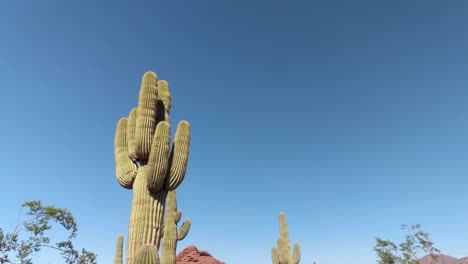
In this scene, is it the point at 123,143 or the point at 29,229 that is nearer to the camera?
the point at 123,143

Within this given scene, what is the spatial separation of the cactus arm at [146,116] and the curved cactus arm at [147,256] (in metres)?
3.26

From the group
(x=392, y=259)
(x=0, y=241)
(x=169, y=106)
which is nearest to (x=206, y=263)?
Result: (x=392, y=259)

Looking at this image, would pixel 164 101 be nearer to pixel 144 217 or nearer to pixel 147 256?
pixel 144 217

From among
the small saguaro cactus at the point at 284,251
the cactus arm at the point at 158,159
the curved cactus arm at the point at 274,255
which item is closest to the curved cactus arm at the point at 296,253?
the small saguaro cactus at the point at 284,251

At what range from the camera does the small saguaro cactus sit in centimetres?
1847

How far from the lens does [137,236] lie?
6.79 meters

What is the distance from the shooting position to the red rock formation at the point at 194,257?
249 ft

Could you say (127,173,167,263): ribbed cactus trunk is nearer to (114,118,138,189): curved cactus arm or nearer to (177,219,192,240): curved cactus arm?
(114,118,138,189): curved cactus arm

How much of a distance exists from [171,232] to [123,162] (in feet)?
15.4

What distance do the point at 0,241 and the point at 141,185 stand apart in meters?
11.7

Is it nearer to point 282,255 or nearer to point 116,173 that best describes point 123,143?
point 116,173

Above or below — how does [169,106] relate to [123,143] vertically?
above

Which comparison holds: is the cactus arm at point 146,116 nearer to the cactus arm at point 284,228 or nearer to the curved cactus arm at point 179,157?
the curved cactus arm at point 179,157

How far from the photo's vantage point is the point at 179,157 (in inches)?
310
